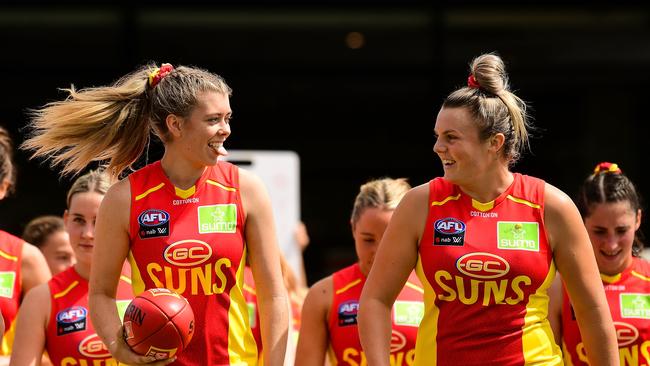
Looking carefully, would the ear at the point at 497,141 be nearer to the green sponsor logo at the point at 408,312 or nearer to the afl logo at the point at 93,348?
the green sponsor logo at the point at 408,312

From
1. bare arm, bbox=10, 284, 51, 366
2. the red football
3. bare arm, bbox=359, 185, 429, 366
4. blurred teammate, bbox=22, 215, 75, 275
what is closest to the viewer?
the red football

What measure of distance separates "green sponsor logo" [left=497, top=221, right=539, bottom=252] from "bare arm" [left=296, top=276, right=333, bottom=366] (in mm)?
1287

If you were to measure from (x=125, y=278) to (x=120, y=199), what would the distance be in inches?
38.4

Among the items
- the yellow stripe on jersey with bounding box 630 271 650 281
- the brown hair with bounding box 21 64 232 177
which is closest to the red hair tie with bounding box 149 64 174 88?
the brown hair with bounding box 21 64 232 177

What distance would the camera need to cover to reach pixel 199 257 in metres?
3.99

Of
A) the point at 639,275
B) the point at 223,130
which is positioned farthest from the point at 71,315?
the point at 639,275

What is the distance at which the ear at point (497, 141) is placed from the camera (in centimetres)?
406

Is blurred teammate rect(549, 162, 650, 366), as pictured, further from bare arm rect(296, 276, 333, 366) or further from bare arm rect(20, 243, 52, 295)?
bare arm rect(20, 243, 52, 295)

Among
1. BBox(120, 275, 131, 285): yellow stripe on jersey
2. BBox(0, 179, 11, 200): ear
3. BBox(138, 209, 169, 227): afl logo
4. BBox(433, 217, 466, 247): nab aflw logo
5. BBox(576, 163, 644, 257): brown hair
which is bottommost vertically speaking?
BBox(120, 275, 131, 285): yellow stripe on jersey

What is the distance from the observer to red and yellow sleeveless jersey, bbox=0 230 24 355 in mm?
5258

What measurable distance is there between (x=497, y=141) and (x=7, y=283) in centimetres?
247

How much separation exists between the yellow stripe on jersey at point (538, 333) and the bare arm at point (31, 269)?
2.45 metres

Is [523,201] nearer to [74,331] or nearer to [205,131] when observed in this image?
[205,131]

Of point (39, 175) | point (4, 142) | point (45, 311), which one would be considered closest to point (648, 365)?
point (45, 311)
